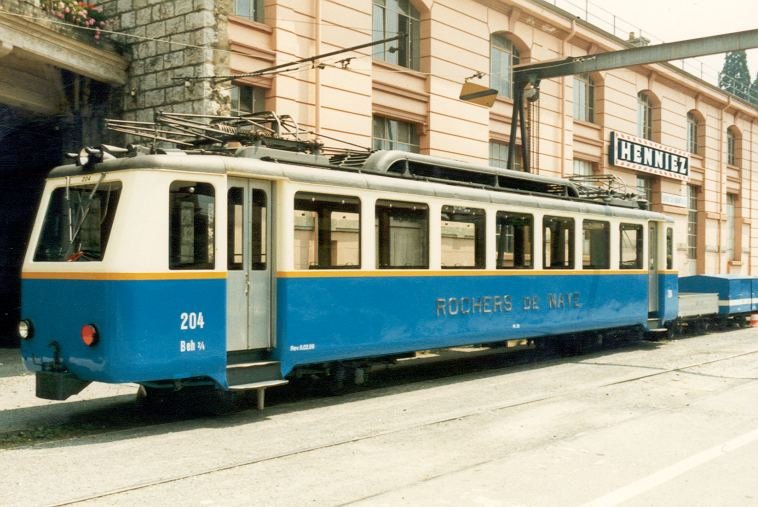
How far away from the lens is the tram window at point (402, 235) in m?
10.7

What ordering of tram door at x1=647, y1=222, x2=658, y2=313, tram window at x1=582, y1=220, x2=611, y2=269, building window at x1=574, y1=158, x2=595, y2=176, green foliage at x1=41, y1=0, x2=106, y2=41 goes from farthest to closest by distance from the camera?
1. building window at x1=574, y1=158, x2=595, y2=176
2. tram door at x1=647, y1=222, x2=658, y2=313
3. tram window at x1=582, y1=220, x2=611, y2=269
4. green foliage at x1=41, y1=0, x2=106, y2=41

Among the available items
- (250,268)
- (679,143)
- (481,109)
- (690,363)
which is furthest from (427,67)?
(679,143)

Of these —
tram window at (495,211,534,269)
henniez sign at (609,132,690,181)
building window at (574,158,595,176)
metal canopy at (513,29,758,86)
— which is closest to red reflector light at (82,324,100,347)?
tram window at (495,211,534,269)

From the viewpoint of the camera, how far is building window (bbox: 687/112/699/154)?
3360 cm

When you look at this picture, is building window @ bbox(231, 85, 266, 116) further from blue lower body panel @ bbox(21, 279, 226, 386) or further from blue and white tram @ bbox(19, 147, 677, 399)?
blue lower body panel @ bbox(21, 279, 226, 386)

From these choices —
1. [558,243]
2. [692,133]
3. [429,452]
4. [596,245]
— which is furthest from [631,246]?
[692,133]

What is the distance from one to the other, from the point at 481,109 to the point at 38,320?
14948mm

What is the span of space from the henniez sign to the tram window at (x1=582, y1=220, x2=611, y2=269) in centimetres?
1314

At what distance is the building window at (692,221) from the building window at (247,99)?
72.3ft

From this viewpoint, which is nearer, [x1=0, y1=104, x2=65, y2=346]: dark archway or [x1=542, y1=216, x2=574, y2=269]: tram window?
[x1=542, y1=216, x2=574, y2=269]: tram window

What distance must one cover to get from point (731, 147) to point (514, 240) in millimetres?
28118

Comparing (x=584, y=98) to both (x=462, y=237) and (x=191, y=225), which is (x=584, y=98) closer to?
(x=462, y=237)

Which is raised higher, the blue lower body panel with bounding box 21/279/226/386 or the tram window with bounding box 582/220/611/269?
the tram window with bounding box 582/220/611/269

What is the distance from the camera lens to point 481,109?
21.8m
